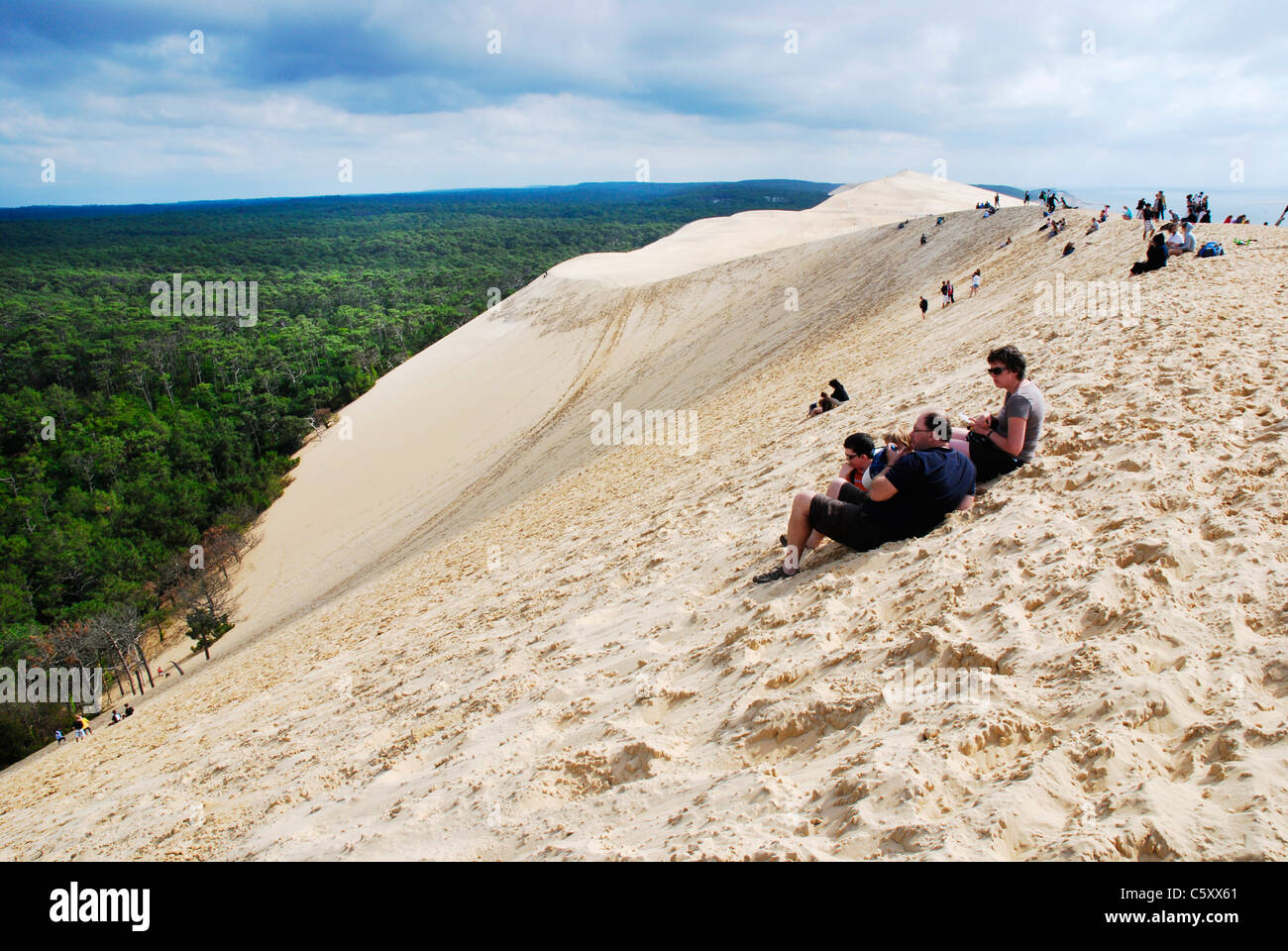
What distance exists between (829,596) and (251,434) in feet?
136

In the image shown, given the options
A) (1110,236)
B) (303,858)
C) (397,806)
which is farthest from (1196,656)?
(1110,236)

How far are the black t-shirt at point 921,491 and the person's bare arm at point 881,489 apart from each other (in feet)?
0.10

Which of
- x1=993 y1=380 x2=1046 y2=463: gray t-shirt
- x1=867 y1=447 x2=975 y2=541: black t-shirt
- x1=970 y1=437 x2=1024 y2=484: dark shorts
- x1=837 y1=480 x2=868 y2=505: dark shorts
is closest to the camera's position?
x1=867 y1=447 x2=975 y2=541: black t-shirt

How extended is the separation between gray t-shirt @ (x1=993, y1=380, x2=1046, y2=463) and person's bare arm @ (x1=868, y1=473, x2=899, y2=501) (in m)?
1.32

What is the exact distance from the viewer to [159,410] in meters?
50.4

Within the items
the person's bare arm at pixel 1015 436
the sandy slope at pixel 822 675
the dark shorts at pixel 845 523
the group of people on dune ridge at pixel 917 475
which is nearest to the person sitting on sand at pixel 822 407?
the sandy slope at pixel 822 675

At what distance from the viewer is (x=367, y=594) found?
1241 centimetres

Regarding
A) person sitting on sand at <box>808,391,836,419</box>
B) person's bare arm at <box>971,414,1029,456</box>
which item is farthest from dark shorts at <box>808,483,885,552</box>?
person sitting on sand at <box>808,391,836,419</box>

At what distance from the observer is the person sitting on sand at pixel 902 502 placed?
490 cm

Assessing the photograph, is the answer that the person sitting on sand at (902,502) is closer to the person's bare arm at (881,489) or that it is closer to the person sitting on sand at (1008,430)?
the person's bare arm at (881,489)

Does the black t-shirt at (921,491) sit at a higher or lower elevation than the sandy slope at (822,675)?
higher

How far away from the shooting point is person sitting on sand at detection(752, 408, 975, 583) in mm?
4902

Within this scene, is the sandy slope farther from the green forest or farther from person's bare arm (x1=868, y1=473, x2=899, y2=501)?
the green forest

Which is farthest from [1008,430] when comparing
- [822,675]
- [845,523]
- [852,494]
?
[822,675]
